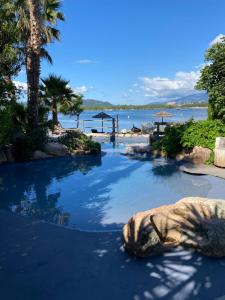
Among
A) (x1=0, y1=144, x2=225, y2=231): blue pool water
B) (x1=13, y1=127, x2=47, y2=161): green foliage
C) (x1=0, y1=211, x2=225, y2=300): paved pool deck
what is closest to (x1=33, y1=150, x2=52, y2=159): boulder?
(x1=13, y1=127, x2=47, y2=161): green foliage

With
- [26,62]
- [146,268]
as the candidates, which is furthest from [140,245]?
[26,62]

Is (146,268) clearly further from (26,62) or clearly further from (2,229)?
(26,62)

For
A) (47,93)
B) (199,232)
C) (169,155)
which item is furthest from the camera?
(47,93)

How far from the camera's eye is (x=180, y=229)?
21.5ft

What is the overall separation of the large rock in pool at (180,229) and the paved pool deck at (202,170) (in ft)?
19.0

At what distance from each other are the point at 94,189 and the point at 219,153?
495 centimetres

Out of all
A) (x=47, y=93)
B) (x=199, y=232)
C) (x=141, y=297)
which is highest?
(x=47, y=93)

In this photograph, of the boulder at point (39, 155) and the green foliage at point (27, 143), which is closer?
the green foliage at point (27, 143)

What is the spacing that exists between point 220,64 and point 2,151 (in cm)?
1029

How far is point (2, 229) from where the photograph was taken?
751 cm

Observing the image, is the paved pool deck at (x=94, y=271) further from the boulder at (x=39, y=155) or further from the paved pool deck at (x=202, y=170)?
the boulder at (x=39, y=155)

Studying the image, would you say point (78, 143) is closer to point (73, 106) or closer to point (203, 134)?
point (203, 134)

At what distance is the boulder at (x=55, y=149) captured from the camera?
58.7 ft

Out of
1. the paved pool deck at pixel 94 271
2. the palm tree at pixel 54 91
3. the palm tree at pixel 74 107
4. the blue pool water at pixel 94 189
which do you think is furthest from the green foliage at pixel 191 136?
the palm tree at pixel 74 107
